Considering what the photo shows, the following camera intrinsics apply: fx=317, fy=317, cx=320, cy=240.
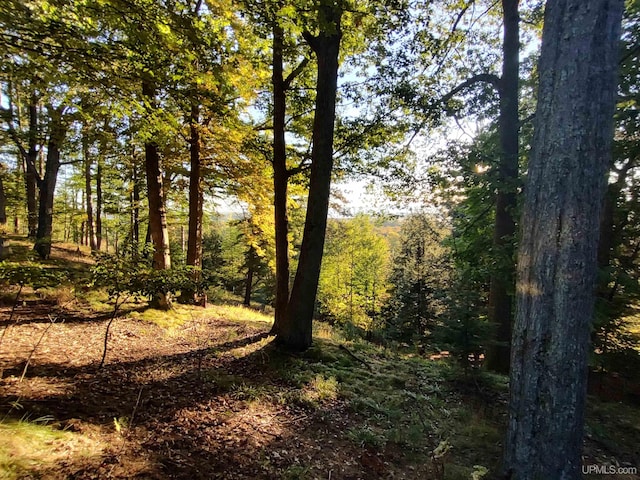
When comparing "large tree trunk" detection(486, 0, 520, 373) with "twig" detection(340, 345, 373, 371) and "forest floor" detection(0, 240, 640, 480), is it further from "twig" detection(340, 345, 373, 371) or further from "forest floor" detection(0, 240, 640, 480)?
"twig" detection(340, 345, 373, 371)

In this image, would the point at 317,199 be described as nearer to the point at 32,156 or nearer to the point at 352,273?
the point at 32,156

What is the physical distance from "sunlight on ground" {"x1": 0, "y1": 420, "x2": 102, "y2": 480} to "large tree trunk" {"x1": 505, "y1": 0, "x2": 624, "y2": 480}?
3.82 metres

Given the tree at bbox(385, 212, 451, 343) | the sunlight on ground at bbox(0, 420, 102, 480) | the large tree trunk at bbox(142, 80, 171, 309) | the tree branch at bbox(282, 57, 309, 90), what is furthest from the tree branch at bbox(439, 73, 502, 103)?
the sunlight on ground at bbox(0, 420, 102, 480)

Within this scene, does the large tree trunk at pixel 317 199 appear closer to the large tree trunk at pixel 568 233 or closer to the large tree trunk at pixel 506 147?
the large tree trunk at pixel 506 147

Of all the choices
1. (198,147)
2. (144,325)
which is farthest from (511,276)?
(198,147)

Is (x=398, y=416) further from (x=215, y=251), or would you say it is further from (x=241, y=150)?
(x=215, y=251)

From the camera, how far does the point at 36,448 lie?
2582 millimetres

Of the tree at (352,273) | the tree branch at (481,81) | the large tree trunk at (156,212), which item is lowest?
the tree at (352,273)

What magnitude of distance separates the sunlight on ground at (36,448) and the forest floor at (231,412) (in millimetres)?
12

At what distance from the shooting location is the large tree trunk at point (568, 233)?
2.62 m

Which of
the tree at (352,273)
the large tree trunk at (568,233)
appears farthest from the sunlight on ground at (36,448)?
the tree at (352,273)

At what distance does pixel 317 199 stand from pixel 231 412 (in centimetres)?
410

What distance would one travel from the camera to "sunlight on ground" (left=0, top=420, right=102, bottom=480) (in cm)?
228

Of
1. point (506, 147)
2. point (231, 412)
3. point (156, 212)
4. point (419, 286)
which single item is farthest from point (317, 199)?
point (419, 286)
